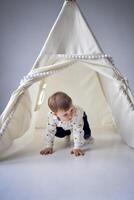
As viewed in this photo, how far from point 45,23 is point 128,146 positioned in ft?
4.19

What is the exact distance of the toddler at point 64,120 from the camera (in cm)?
149

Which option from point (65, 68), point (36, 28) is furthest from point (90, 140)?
point (36, 28)

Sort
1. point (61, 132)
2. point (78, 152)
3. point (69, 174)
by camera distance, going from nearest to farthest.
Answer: point (69, 174) < point (78, 152) < point (61, 132)

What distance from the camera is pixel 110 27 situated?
2.41 m

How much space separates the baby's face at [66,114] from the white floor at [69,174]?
17 centimetres

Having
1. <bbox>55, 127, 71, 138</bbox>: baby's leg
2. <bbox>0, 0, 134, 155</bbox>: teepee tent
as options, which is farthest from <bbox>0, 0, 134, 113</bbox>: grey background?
<bbox>55, 127, 71, 138</bbox>: baby's leg

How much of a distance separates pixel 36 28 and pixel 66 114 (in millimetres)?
1116

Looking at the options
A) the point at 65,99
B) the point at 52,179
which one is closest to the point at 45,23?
the point at 65,99

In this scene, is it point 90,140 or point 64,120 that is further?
point 90,140

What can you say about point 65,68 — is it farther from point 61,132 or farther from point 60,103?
point 61,132

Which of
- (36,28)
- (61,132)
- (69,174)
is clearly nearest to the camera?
(69,174)

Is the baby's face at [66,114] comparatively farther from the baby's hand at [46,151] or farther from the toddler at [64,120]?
the baby's hand at [46,151]

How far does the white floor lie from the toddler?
0.18 ft

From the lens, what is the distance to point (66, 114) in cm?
153
